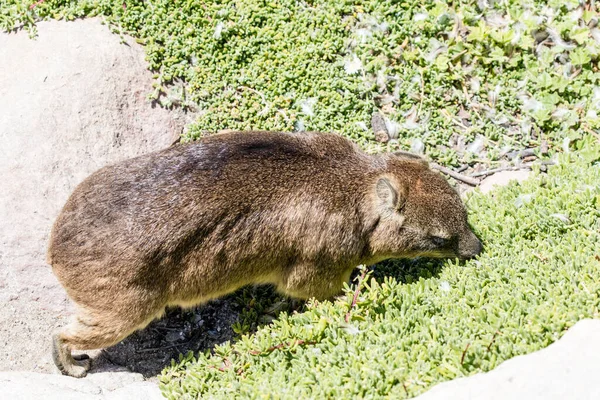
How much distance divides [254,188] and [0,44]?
11.5 ft

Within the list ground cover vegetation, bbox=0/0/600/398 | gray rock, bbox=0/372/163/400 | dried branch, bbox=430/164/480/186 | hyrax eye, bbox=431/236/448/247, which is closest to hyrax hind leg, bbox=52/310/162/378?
gray rock, bbox=0/372/163/400

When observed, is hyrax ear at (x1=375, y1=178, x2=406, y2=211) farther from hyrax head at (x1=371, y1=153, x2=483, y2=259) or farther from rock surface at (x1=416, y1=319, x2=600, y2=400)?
rock surface at (x1=416, y1=319, x2=600, y2=400)

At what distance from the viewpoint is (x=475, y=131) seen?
671 centimetres

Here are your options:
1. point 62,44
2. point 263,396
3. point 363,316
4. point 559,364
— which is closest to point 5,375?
point 263,396

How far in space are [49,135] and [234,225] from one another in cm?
238

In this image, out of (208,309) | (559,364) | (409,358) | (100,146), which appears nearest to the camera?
(559,364)

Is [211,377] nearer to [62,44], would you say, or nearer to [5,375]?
[5,375]

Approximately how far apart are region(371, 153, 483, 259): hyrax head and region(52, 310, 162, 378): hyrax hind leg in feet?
5.94

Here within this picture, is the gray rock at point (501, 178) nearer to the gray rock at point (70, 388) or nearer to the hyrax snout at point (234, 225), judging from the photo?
the hyrax snout at point (234, 225)

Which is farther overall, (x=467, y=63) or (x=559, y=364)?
(x=467, y=63)

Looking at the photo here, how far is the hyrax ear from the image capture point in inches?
205

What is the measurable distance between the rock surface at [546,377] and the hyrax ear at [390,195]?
146 cm

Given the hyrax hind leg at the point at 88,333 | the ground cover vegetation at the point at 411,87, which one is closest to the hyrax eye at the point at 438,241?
the ground cover vegetation at the point at 411,87

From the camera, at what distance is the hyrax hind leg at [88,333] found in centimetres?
507
